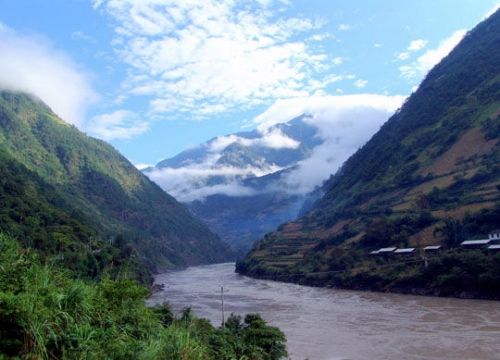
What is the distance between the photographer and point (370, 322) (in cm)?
3347

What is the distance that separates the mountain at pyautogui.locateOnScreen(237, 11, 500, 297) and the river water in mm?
3076

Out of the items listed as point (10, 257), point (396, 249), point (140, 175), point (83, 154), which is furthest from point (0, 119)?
point (10, 257)

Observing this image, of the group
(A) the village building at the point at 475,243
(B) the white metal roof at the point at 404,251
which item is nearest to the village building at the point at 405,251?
(B) the white metal roof at the point at 404,251

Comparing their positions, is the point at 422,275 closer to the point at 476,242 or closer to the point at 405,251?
the point at 476,242

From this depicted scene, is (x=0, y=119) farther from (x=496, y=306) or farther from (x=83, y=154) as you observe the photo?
(x=496, y=306)

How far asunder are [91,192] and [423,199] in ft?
277

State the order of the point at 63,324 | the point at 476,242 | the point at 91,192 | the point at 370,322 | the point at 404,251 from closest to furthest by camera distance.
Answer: the point at 63,324
the point at 370,322
the point at 476,242
the point at 404,251
the point at 91,192

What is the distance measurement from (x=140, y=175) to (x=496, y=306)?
13763 centimetres

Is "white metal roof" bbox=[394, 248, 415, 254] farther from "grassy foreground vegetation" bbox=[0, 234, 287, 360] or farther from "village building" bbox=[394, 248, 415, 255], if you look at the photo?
"grassy foreground vegetation" bbox=[0, 234, 287, 360]

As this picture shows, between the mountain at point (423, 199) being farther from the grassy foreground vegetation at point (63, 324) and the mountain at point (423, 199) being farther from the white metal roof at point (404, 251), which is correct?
the grassy foreground vegetation at point (63, 324)

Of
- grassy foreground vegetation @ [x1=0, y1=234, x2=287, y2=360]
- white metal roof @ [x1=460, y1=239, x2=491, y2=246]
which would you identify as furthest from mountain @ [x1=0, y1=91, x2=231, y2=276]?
grassy foreground vegetation @ [x1=0, y1=234, x2=287, y2=360]

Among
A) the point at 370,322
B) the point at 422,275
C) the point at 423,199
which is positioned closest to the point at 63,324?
the point at 370,322

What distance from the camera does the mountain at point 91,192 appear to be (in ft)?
211

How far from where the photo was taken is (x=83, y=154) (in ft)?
431
